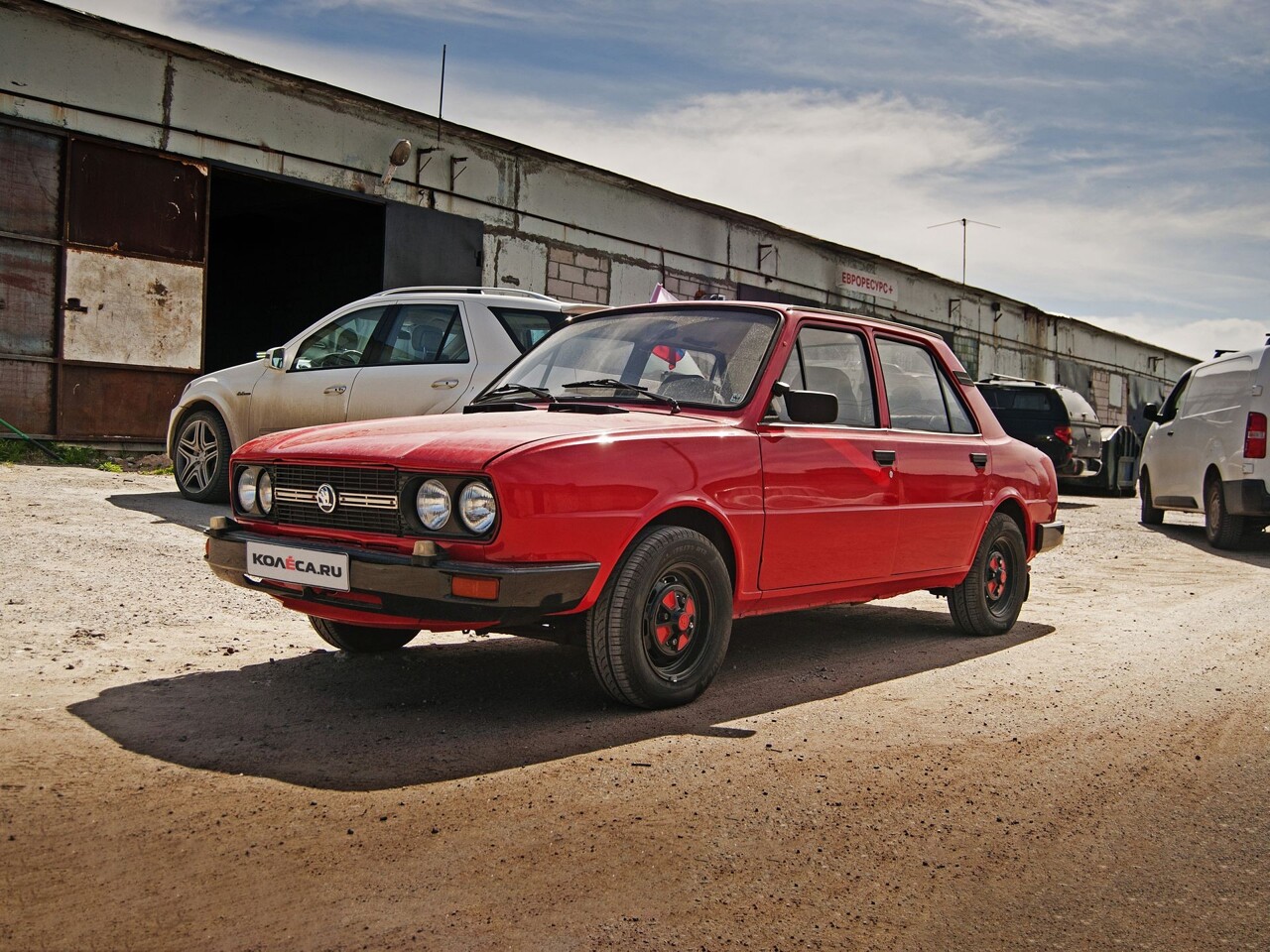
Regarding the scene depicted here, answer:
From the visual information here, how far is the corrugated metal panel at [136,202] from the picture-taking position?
12891mm

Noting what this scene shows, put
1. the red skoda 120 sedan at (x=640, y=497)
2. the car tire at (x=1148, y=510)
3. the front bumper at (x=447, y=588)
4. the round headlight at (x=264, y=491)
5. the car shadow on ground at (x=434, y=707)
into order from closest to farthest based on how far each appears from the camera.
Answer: the car shadow on ground at (x=434, y=707) < the front bumper at (x=447, y=588) < the red skoda 120 sedan at (x=640, y=497) < the round headlight at (x=264, y=491) < the car tire at (x=1148, y=510)

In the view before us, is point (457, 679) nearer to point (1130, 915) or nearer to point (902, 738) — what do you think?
point (902, 738)

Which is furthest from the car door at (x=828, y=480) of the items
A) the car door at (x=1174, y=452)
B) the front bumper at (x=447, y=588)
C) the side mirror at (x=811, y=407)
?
the car door at (x=1174, y=452)

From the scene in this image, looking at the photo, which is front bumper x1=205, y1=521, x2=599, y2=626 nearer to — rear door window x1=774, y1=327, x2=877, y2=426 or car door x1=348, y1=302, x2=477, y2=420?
rear door window x1=774, y1=327, x2=877, y2=426

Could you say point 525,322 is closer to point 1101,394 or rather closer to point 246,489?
point 246,489

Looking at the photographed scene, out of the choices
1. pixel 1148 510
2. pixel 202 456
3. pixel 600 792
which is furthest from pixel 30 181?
pixel 1148 510

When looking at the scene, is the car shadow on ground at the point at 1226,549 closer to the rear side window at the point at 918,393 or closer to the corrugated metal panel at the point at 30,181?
the rear side window at the point at 918,393

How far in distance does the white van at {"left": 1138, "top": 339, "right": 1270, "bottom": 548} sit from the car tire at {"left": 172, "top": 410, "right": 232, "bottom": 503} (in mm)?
9150

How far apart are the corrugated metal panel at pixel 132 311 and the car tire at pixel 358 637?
30.0 feet

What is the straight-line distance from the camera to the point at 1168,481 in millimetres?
13125

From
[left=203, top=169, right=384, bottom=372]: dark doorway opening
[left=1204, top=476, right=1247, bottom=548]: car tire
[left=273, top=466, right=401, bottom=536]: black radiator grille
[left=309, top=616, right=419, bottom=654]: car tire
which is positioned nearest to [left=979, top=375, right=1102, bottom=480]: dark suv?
[left=1204, top=476, right=1247, bottom=548]: car tire

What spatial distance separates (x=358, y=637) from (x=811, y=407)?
2274 millimetres

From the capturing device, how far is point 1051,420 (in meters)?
17.4

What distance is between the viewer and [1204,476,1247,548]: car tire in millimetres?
11406
